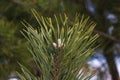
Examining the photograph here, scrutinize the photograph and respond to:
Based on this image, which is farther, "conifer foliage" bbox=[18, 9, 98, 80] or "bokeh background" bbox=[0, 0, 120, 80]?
"bokeh background" bbox=[0, 0, 120, 80]

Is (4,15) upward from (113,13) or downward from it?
downward

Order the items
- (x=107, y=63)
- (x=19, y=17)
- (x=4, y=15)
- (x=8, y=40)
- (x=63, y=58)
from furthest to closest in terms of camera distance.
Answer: (x=107, y=63) → (x=4, y=15) → (x=19, y=17) → (x=8, y=40) → (x=63, y=58)

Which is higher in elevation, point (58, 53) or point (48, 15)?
point (48, 15)

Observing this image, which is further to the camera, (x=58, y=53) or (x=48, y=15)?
(x=48, y=15)

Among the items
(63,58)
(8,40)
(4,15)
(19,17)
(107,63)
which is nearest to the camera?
(63,58)

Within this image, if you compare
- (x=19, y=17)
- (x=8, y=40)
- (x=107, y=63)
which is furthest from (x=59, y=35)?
(x=107, y=63)

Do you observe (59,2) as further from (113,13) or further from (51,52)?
(51,52)

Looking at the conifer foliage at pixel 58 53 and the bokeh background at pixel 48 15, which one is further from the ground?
the bokeh background at pixel 48 15

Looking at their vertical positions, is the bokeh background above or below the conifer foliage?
above
